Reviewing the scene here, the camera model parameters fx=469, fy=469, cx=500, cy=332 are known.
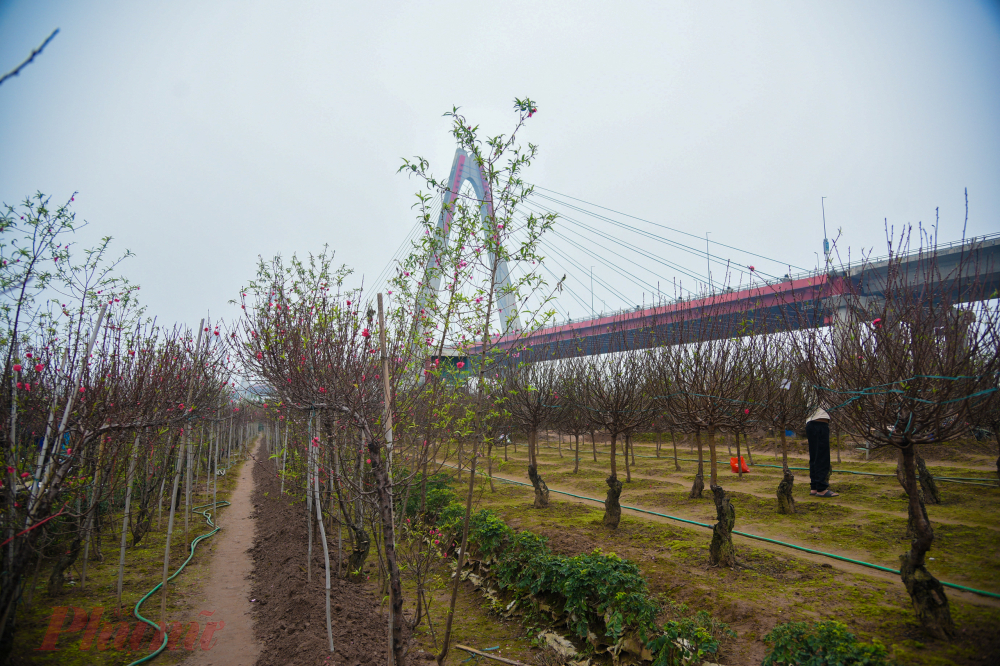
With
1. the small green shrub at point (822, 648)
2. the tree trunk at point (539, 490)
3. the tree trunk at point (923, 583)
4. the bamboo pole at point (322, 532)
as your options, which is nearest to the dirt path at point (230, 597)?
the bamboo pole at point (322, 532)

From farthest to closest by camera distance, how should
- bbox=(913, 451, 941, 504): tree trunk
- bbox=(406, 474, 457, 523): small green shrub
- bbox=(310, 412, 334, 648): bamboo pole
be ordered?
bbox=(406, 474, 457, 523): small green shrub → bbox=(913, 451, 941, 504): tree trunk → bbox=(310, 412, 334, 648): bamboo pole

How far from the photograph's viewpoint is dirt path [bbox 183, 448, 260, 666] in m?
5.73

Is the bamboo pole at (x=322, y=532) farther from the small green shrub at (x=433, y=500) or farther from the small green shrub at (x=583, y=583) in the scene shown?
the small green shrub at (x=433, y=500)

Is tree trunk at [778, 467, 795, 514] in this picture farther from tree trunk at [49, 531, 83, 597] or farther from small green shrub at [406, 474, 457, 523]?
tree trunk at [49, 531, 83, 597]

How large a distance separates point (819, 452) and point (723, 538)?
5195 millimetres

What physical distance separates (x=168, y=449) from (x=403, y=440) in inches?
260

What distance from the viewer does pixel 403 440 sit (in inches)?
230

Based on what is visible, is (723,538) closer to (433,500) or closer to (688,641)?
(688,641)

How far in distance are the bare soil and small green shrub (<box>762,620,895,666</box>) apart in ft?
13.8

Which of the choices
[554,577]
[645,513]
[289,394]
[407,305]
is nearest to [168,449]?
[289,394]

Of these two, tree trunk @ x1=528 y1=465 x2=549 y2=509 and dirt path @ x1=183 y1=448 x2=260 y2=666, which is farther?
tree trunk @ x1=528 y1=465 x2=549 y2=509

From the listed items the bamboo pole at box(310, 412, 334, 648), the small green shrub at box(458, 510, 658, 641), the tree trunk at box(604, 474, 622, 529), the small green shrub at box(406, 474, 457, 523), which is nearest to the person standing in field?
the tree trunk at box(604, 474, 622, 529)

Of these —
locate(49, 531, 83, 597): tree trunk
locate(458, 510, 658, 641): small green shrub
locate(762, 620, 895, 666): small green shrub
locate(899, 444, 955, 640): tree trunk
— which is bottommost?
locate(49, 531, 83, 597): tree trunk

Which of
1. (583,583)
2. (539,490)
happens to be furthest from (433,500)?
(583,583)
